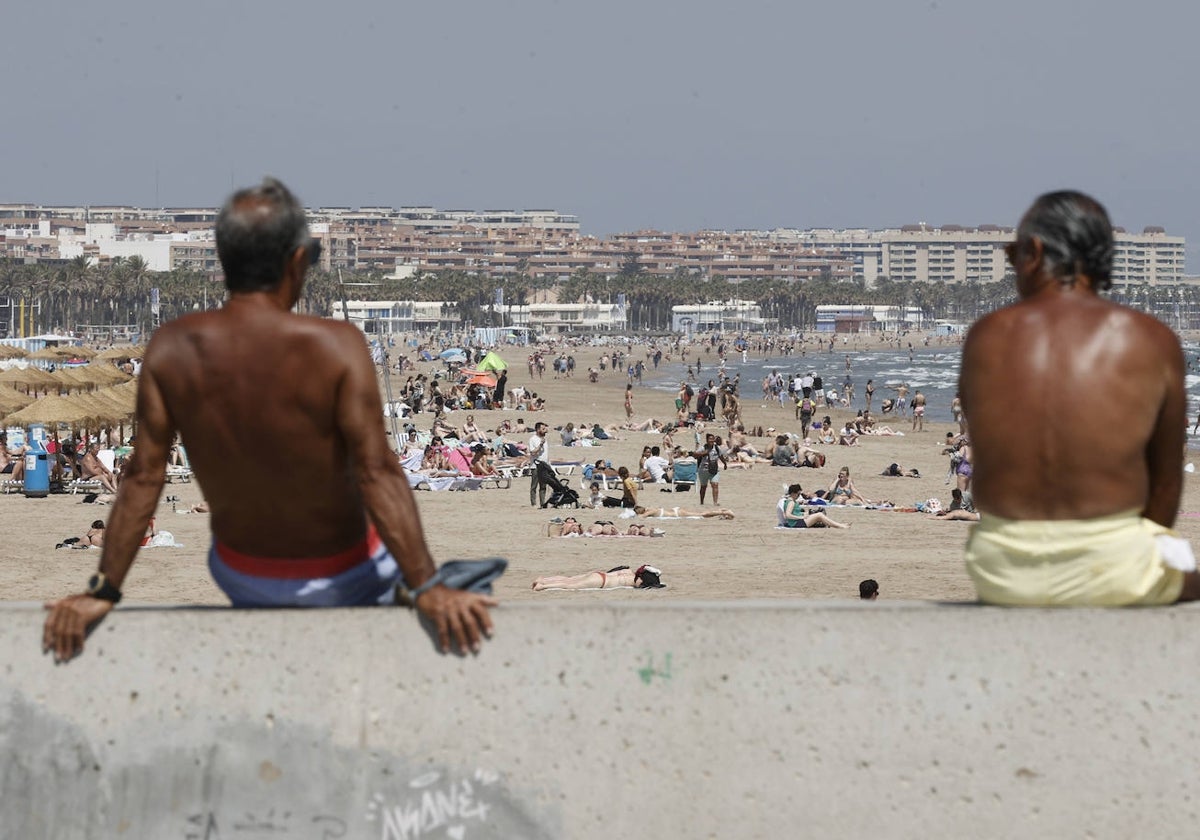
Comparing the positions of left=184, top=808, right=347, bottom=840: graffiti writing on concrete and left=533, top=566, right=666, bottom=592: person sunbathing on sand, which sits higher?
left=184, top=808, right=347, bottom=840: graffiti writing on concrete

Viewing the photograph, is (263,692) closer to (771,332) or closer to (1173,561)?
(1173,561)

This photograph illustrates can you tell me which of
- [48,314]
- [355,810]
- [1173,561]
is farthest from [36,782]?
[48,314]

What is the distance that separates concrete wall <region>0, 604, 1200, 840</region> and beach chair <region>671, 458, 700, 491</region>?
2225cm

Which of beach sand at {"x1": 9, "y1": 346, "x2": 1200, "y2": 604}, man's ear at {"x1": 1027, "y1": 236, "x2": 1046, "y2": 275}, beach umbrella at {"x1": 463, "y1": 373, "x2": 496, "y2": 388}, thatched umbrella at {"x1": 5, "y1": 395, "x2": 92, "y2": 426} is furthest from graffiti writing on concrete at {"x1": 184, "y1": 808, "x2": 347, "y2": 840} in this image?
beach umbrella at {"x1": 463, "y1": 373, "x2": 496, "y2": 388}

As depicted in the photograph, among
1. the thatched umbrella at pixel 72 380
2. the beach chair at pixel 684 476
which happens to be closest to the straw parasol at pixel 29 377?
the thatched umbrella at pixel 72 380

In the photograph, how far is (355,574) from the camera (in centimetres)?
311

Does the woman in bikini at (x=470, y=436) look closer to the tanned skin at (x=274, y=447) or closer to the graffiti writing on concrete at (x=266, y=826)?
the tanned skin at (x=274, y=447)

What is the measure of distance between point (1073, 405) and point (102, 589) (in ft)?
5.77

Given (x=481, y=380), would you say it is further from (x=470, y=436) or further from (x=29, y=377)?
(x=29, y=377)

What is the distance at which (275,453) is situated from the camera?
3.02 m

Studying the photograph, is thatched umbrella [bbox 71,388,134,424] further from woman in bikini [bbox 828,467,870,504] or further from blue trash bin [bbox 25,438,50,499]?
woman in bikini [bbox 828,467,870,504]

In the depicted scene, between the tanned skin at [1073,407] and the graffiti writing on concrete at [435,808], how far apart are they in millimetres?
1019

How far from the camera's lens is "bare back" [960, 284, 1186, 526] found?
3.02m

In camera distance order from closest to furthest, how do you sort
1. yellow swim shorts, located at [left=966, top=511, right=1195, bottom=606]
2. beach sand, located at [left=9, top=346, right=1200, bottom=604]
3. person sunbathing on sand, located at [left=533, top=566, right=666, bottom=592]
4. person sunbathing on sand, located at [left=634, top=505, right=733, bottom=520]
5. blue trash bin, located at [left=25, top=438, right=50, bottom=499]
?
yellow swim shorts, located at [left=966, top=511, right=1195, bottom=606]
person sunbathing on sand, located at [left=533, top=566, right=666, bottom=592]
beach sand, located at [left=9, top=346, right=1200, bottom=604]
person sunbathing on sand, located at [left=634, top=505, right=733, bottom=520]
blue trash bin, located at [left=25, top=438, right=50, bottom=499]
